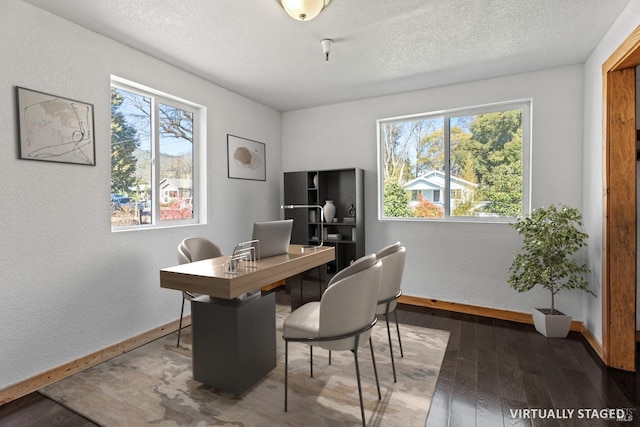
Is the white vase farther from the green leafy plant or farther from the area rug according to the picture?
the green leafy plant

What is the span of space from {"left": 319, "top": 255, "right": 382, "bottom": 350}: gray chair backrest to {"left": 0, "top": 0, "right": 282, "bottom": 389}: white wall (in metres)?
2.07

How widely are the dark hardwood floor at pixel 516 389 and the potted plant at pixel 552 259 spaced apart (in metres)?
0.20

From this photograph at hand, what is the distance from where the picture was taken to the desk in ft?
6.41

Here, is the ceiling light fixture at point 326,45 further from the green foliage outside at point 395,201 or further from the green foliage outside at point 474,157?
the green foliage outside at point 395,201

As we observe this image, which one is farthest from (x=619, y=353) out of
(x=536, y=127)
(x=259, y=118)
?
(x=259, y=118)

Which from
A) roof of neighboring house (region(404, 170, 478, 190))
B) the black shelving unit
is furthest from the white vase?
roof of neighboring house (region(404, 170, 478, 190))

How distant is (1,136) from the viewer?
83.3 inches

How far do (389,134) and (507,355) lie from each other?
287cm

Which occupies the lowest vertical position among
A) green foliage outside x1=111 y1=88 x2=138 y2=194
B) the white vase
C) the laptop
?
the laptop

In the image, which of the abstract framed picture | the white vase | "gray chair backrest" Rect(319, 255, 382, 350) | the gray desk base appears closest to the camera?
"gray chair backrest" Rect(319, 255, 382, 350)

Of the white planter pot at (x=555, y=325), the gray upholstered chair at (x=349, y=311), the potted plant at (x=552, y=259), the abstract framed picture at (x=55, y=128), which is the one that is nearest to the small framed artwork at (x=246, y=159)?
the abstract framed picture at (x=55, y=128)

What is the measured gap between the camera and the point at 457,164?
151 inches

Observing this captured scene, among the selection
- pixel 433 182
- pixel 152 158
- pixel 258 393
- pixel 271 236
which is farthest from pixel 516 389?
pixel 152 158

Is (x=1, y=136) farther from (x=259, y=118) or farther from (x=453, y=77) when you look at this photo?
(x=453, y=77)
